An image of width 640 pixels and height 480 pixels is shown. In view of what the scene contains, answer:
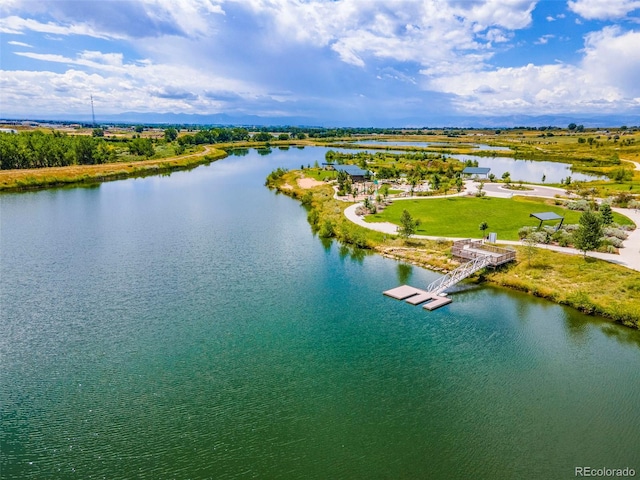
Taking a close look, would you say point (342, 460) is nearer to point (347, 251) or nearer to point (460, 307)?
point (460, 307)

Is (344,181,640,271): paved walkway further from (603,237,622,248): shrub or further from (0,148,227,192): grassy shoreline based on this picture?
(0,148,227,192): grassy shoreline

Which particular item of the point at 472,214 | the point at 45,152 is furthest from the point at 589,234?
the point at 45,152

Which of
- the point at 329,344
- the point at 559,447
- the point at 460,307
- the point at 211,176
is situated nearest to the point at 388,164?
the point at 211,176

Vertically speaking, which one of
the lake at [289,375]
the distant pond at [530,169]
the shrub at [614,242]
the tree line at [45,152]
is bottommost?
the lake at [289,375]

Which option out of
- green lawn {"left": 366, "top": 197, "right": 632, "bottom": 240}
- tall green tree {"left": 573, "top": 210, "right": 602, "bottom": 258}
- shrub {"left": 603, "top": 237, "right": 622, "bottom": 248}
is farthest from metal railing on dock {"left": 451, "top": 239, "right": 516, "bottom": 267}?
shrub {"left": 603, "top": 237, "right": 622, "bottom": 248}

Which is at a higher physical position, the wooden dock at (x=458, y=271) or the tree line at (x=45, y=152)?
the tree line at (x=45, y=152)

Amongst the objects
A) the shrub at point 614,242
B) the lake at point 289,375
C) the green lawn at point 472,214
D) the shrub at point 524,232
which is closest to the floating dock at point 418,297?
the lake at point 289,375

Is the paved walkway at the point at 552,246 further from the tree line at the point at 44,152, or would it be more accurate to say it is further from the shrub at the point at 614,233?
the tree line at the point at 44,152
